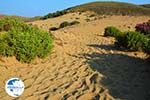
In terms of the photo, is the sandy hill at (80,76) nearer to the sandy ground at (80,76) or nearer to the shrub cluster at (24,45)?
the sandy ground at (80,76)

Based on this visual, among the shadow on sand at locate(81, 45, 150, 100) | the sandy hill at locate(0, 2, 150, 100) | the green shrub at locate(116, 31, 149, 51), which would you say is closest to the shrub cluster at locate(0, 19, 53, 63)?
the sandy hill at locate(0, 2, 150, 100)

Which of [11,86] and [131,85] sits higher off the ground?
[11,86]

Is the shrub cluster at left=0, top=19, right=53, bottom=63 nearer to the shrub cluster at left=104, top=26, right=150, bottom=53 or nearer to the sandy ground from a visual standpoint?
the sandy ground

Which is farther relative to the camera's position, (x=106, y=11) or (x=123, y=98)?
(x=106, y=11)

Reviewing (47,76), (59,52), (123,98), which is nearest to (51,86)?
(47,76)

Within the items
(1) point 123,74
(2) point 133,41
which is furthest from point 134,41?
(1) point 123,74

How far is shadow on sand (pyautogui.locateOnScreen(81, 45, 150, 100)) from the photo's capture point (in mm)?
9164

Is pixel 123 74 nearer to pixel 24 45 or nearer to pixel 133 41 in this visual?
pixel 24 45

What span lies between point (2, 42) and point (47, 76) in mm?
2171

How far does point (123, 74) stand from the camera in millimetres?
11266

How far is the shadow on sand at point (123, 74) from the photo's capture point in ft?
30.1

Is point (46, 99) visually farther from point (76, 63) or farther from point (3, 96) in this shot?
point (76, 63)

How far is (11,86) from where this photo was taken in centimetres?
628

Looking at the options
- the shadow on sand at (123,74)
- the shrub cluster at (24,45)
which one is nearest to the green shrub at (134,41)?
the shadow on sand at (123,74)
